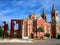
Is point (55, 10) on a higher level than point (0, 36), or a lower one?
higher

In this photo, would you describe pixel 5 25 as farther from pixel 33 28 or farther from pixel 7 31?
pixel 33 28

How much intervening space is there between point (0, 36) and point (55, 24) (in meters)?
15.9

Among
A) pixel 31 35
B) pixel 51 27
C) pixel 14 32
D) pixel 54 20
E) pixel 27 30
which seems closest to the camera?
pixel 14 32

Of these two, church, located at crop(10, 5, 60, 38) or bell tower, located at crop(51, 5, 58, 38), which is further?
bell tower, located at crop(51, 5, 58, 38)

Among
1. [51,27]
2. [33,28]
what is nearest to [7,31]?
[33,28]

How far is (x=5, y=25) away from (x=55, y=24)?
16537mm

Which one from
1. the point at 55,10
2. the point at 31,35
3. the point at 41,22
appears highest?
the point at 55,10

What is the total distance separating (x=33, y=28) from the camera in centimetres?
2833

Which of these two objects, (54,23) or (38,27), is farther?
(54,23)

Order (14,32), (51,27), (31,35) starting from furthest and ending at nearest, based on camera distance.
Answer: (51,27), (31,35), (14,32)

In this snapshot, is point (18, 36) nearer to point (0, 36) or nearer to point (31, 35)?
point (0, 36)

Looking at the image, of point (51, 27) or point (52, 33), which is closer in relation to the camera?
point (52, 33)

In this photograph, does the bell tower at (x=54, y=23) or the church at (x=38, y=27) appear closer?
the church at (x=38, y=27)

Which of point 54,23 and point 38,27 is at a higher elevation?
point 54,23
